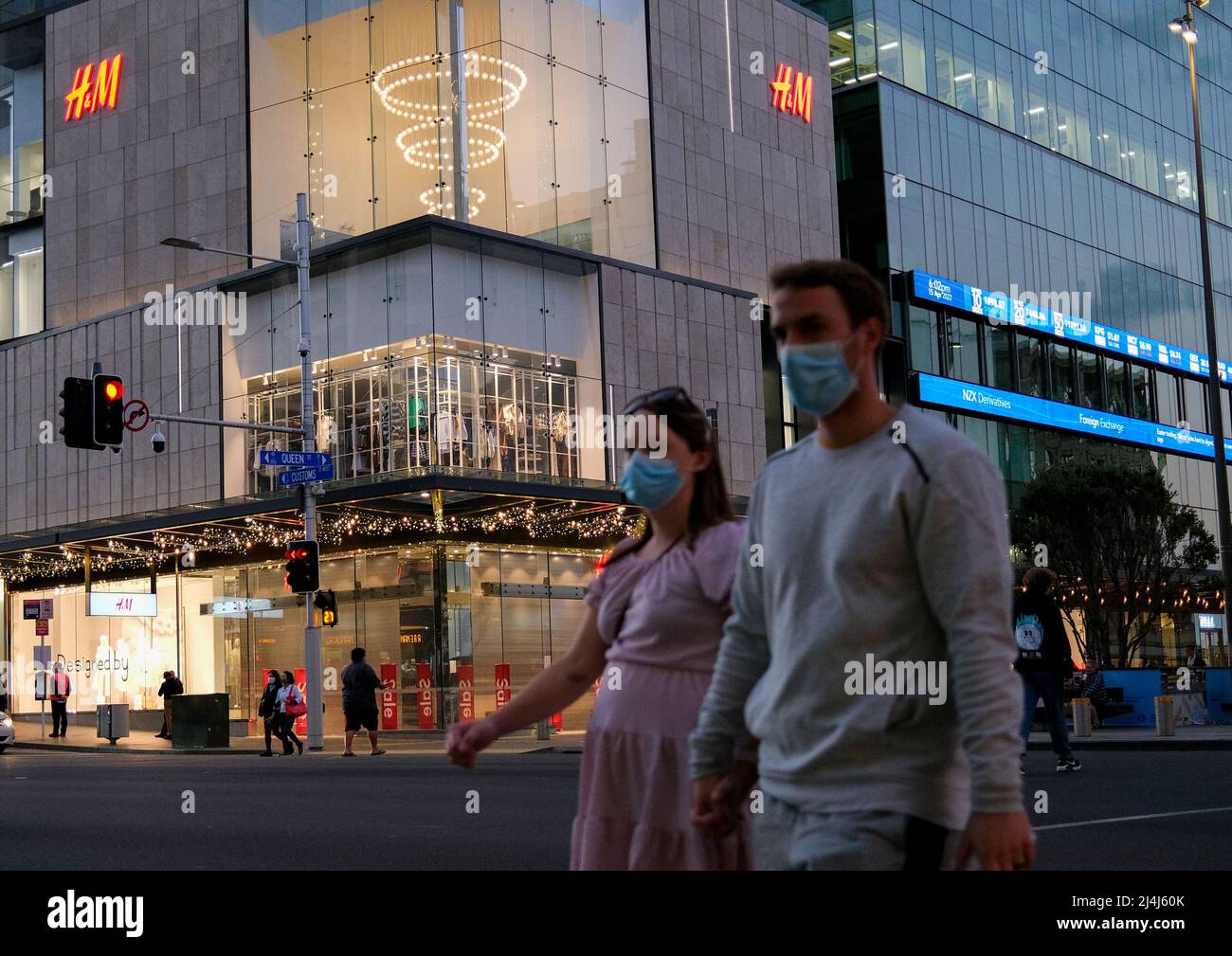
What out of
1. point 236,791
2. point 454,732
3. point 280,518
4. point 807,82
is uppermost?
point 807,82

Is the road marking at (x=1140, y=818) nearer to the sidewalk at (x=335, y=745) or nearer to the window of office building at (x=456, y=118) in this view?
the sidewalk at (x=335, y=745)

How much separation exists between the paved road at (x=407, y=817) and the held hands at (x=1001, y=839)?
0.94 meters

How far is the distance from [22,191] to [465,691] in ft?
74.5

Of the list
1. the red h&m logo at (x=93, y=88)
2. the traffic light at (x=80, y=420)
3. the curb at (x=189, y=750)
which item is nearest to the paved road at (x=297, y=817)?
the curb at (x=189, y=750)

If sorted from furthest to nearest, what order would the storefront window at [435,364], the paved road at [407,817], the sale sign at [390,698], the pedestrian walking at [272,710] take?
the sale sign at [390,698] < the storefront window at [435,364] < the pedestrian walking at [272,710] < the paved road at [407,817]

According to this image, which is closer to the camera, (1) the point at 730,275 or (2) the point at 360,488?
(2) the point at 360,488

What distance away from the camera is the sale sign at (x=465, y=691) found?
114 ft

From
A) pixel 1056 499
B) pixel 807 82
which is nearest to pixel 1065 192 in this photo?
pixel 807 82

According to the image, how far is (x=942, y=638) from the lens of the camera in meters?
3.33

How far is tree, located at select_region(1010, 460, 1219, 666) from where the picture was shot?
39750 mm

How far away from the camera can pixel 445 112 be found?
35.9m

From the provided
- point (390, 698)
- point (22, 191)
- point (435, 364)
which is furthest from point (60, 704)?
point (22, 191)
